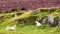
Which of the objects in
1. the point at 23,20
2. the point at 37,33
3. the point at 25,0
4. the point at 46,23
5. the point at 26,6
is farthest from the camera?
the point at 25,0

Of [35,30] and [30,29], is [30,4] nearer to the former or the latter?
[30,29]

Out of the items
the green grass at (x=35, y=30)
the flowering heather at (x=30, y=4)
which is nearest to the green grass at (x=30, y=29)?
the green grass at (x=35, y=30)

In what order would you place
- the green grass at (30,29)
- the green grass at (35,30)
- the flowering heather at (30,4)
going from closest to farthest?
1. the green grass at (35,30)
2. the green grass at (30,29)
3. the flowering heather at (30,4)

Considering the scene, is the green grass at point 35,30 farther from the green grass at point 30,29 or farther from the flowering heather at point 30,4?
the flowering heather at point 30,4

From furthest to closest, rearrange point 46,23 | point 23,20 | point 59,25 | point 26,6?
point 26,6 → point 23,20 → point 46,23 → point 59,25

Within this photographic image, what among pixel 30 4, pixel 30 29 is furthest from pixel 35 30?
pixel 30 4

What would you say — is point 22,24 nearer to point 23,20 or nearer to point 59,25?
point 23,20

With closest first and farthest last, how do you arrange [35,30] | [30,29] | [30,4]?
[35,30] < [30,29] < [30,4]

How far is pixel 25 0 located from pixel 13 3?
259 centimetres

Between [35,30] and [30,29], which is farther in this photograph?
[30,29]

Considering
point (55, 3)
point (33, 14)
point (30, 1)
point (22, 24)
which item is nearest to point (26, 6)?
point (30, 1)

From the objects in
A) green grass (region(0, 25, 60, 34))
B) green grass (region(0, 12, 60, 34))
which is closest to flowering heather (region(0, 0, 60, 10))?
green grass (region(0, 12, 60, 34))

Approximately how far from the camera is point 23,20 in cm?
3234

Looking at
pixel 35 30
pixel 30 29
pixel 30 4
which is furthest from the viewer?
pixel 30 4
